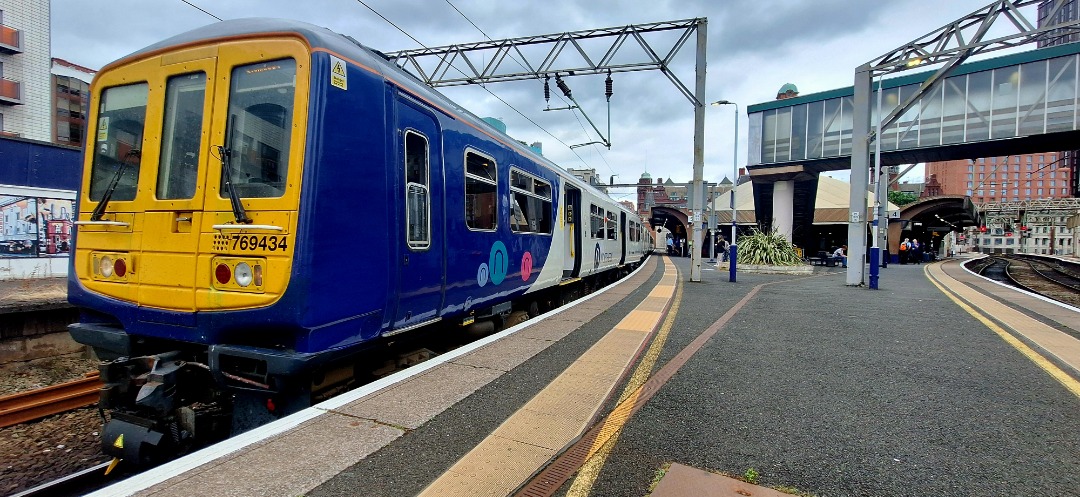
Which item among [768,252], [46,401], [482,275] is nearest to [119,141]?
[46,401]

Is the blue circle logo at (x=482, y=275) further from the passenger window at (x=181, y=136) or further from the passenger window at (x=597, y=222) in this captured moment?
the passenger window at (x=597, y=222)

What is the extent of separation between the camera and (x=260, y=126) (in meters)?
3.47

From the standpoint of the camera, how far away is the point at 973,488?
8.46ft

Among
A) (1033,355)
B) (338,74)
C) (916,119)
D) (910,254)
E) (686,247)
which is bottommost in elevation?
(1033,355)

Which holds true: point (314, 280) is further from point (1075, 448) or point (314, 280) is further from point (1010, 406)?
point (1010, 406)

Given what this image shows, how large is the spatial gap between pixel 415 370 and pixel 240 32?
2951 mm

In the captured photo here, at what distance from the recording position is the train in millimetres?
3295

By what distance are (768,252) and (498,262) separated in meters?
16.9

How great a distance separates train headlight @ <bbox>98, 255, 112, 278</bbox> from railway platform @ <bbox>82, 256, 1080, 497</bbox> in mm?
1993

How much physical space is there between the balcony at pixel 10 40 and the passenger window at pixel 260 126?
2951 centimetres

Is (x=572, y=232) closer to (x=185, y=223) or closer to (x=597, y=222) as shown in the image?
(x=597, y=222)

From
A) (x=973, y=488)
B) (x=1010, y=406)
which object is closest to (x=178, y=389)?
(x=973, y=488)

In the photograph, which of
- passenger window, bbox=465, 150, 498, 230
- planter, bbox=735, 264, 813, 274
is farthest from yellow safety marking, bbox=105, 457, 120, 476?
planter, bbox=735, 264, 813, 274

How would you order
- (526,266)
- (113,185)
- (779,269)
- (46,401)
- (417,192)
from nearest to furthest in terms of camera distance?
(113,185)
(417,192)
(46,401)
(526,266)
(779,269)
